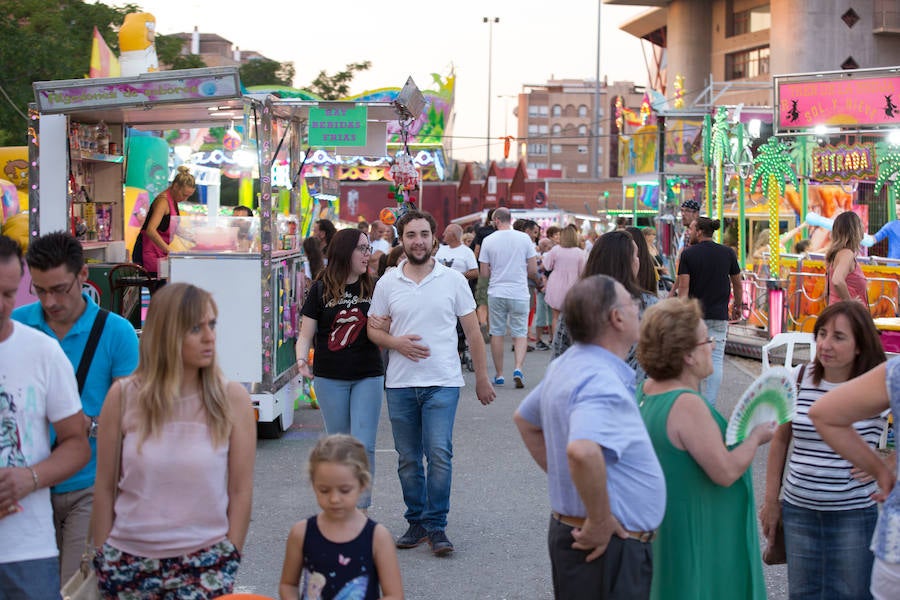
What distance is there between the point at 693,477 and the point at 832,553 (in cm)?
85

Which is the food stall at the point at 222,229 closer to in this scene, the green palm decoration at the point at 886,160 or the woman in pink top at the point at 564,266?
the woman in pink top at the point at 564,266

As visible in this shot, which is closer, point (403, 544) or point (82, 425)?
point (82, 425)

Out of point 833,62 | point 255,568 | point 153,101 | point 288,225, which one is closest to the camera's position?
point 255,568

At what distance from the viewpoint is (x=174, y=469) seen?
3.20 m

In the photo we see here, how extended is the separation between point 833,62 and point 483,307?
39706mm

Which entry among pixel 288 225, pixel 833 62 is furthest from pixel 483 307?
pixel 833 62

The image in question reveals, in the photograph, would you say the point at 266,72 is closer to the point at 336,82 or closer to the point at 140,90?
the point at 336,82

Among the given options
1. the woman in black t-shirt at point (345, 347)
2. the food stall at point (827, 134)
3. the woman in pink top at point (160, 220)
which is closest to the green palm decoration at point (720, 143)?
the food stall at point (827, 134)

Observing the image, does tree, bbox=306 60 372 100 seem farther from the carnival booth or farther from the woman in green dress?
the woman in green dress

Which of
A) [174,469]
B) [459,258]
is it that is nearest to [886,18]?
[459,258]

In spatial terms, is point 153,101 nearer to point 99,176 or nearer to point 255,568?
point 99,176

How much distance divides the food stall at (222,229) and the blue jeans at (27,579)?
482 centimetres

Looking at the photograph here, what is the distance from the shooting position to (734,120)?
758 inches

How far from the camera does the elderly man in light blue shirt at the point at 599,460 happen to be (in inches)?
126
